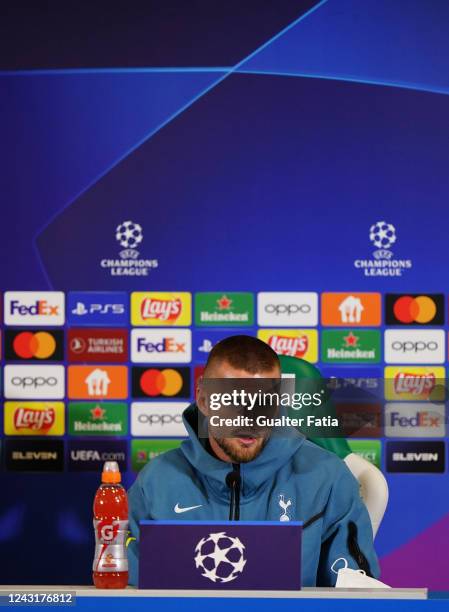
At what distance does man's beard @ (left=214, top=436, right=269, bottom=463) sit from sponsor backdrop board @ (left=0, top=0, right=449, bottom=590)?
1344mm

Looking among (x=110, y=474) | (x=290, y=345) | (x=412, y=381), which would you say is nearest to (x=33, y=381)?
(x=290, y=345)

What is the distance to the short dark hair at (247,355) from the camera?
1.96m

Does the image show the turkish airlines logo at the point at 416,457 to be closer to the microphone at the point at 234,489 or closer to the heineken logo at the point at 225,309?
the heineken logo at the point at 225,309

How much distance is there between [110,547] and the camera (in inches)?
59.0

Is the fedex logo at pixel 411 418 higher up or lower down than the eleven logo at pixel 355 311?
lower down

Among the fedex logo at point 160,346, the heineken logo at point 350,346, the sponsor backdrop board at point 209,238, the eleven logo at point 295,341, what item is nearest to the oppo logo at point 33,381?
the sponsor backdrop board at point 209,238

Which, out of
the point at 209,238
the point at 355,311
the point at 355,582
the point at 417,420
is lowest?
the point at 355,582

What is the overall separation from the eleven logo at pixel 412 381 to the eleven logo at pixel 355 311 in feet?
0.62

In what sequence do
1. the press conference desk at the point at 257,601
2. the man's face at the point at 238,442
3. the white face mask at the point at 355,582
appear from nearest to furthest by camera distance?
the press conference desk at the point at 257,601 → the white face mask at the point at 355,582 → the man's face at the point at 238,442

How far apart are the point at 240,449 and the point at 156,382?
1.41 meters

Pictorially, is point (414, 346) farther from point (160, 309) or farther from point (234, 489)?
point (234, 489)

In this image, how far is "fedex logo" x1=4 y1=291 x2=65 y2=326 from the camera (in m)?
3.29

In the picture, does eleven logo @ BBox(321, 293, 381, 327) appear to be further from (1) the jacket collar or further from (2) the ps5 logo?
(1) the jacket collar

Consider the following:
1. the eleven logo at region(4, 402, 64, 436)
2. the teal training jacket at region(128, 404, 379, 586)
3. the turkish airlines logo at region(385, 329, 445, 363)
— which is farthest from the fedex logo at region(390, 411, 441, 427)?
the teal training jacket at region(128, 404, 379, 586)
